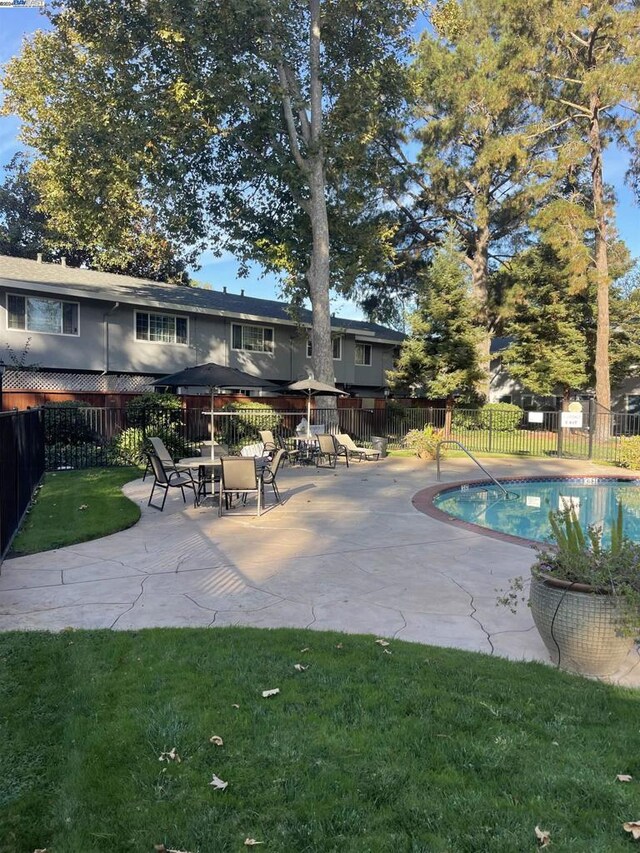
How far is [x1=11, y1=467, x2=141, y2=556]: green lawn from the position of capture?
697 centimetres

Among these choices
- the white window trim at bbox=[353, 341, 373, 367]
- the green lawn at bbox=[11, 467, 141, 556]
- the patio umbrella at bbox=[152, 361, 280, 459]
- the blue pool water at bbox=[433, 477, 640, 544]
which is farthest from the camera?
the white window trim at bbox=[353, 341, 373, 367]

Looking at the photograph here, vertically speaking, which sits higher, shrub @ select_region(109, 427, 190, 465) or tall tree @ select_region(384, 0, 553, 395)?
tall tree @ select_region(384, 0, 553, 395)

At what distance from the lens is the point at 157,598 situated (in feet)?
16.5

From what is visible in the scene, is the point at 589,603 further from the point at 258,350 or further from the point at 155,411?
the point at 258,350

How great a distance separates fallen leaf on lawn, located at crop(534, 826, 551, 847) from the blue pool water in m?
6.88

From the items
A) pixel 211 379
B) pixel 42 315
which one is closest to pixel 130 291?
pixel 42 315

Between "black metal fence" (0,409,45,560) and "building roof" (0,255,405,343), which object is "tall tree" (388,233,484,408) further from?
"black metal fence" (0,409,45,560)

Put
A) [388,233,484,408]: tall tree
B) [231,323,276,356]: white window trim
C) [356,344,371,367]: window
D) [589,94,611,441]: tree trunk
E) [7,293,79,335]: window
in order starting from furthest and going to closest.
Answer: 1. [356,344,371,367]: window
2. [231,323,276,356]: white window trim
3. [388,233,484,408]: tall tree
4. [589,94,611,441]: tree trunk
5. [7,293,79,335]: window

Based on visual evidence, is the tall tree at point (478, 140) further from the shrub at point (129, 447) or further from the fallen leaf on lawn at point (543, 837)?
the fallen leaf on lawn at point (543, 837)

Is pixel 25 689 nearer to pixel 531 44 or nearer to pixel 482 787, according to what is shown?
pixel 482 787

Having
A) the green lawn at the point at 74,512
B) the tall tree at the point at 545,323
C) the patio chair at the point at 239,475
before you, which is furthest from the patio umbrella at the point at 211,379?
the tall tree at the point at 545,323

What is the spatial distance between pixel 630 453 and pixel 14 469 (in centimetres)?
1545

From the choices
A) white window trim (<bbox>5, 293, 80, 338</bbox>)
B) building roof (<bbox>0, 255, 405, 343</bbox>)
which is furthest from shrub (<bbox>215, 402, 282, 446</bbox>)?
white window trim (<bbox>5, 293, 80, 338</bbox>)

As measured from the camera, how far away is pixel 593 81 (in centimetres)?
2200
